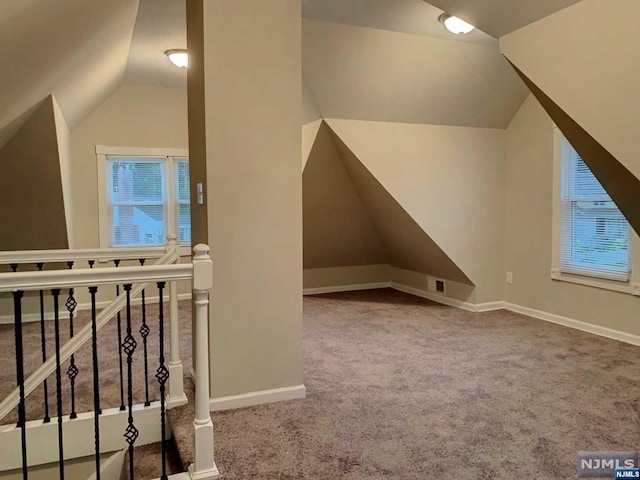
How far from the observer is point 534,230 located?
4484 mm

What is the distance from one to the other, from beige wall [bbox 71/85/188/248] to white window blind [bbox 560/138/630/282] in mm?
4081

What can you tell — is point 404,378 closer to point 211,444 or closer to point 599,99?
point 211,444

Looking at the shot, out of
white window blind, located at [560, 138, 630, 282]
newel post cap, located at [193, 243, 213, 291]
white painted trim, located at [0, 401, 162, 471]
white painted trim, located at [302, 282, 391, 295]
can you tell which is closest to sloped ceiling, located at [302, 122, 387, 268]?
white painted trim, located at [302, 282, 391, 295]

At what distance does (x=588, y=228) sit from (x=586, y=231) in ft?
0.11

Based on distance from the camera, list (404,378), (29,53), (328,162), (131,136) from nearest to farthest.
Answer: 1. (29,53)
2. (404,378)
3. (328,162)
4. (131,136)

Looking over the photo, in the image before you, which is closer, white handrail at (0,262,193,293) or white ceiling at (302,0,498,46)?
white handrail at (0,262,193,293)

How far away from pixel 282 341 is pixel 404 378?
0.87 m

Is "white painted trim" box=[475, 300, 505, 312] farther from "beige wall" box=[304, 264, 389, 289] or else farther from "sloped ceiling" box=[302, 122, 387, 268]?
"beige wall" box=[304, 264, 389, 289]

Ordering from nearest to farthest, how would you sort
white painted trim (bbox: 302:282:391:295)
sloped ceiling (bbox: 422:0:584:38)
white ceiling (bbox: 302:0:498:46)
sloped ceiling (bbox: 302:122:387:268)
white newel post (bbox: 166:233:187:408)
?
sloped ceiling (bbox: 422:0:584:38), white newel post (bbox: 166:233:187:408), white ceiling (bbox: 302:0:498:46), sloped ceiling (bbox: 302:122:387:268), white painted trim (bbox: 302:282:391:295)

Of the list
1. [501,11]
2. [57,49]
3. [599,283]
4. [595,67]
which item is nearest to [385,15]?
[501,11]

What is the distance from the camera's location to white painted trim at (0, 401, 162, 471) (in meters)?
2.47

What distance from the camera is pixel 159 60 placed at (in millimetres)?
4266

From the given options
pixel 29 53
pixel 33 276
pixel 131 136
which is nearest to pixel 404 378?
pixel 33 276

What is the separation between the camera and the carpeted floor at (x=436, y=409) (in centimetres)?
203
